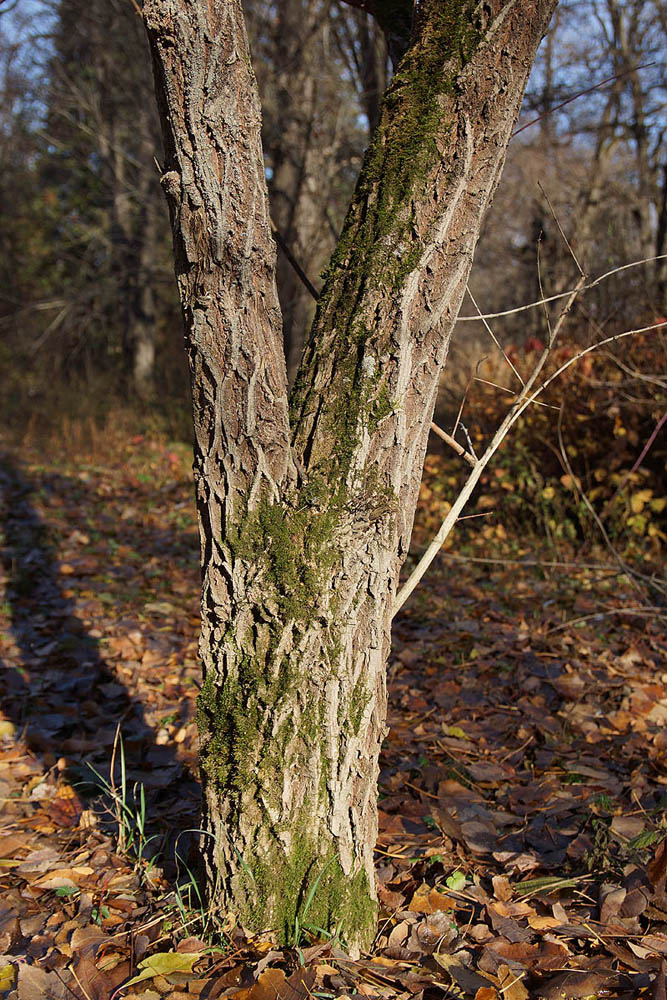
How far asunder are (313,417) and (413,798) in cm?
165

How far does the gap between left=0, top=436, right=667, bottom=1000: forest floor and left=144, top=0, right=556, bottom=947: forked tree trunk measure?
0.23m

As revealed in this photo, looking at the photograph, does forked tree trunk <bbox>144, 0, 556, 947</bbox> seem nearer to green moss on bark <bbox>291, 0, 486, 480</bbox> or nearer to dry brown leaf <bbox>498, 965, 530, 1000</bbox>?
green moss on bark <bbox>291, 0, 486, 480</bbox>

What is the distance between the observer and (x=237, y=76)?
171 centimetres

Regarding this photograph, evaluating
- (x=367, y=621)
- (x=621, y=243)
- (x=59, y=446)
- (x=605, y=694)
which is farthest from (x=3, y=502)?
(x=621, y=243)

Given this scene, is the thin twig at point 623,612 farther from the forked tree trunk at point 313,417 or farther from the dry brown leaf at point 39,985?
the dry brown leaf at point 39,985

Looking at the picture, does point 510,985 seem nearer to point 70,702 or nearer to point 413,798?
point 413,798

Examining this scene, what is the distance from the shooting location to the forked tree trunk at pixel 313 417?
68.5 inches

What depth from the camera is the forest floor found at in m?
1.84

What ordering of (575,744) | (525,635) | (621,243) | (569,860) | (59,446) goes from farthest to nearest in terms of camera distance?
(59,446), (621,243), (525,635), (575,744), (569,860)

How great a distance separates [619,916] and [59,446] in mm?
9489

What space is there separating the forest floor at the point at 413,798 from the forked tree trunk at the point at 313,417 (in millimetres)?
230

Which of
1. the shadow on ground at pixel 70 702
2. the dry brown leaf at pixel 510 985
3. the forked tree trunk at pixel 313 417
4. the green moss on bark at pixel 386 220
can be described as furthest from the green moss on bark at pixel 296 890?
the green moss on bark at pixel 386 220

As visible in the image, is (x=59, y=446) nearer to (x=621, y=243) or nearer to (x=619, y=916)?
(x=621, y=243)

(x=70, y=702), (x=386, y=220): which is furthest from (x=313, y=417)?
(x=70, y=702)
